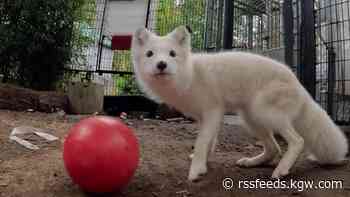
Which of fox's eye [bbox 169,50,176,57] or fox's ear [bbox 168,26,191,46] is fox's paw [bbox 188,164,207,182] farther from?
fox's ear [bbox 168,26,191,46]

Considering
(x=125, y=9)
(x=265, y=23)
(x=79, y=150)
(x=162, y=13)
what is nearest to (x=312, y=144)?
(x=79, y=150)

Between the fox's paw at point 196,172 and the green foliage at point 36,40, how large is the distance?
17.2 feet

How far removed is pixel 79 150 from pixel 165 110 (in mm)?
4923

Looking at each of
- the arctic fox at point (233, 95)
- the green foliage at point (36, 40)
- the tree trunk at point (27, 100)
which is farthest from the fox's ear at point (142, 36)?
the green foliage at point (36, 40)

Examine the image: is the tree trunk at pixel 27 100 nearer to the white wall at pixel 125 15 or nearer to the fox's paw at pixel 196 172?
the white wall at pixel 125 15

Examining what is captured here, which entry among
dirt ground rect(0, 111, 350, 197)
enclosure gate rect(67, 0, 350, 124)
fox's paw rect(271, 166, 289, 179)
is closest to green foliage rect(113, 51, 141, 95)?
enclosure gate rect(67, 0, 350, 124)

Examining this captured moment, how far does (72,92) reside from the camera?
6934 millimetres

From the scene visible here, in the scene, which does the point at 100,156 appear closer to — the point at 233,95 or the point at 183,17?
the point at 233,95

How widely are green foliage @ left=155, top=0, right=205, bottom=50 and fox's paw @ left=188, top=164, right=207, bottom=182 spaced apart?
184 inches

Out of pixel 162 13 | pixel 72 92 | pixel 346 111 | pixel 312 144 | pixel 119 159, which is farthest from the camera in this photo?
pixel 162 13

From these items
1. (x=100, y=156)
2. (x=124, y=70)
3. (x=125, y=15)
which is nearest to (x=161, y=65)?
(x=100, y=156)

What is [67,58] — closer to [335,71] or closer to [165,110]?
[165,110]

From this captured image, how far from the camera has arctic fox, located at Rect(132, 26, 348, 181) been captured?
2938 millimetres

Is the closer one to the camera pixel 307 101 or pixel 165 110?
pixel 307 101
